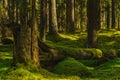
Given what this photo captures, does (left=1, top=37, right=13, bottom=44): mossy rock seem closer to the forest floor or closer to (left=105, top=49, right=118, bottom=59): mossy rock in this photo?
the forest floor

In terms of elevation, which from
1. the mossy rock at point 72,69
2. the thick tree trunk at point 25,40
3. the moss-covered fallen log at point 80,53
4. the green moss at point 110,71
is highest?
the thick tree trunk at point 25,40

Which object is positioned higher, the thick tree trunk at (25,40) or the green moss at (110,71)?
the thick tree trunk at (25,40)

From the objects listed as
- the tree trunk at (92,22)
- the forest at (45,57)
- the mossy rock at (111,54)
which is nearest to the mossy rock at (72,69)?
the forest at (45,57)

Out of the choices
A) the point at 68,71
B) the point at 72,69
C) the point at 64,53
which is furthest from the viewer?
the point at 64,53

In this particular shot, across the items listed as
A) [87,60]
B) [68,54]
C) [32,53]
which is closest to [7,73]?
[32,53]

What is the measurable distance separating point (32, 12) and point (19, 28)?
864mm

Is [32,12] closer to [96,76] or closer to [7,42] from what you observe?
[96,76]

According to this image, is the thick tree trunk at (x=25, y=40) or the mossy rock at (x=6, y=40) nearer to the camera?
the thick tree trunk at (x=25, y=40)

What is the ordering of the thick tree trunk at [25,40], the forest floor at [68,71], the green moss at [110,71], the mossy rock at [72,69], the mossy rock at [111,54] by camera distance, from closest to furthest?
the forest floor at [68,71] → the thick tree trunk at [25,40] → the green moss at [110,71] → the mossy rock at [72,69] → the mossy rock at [111,54]

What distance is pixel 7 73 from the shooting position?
13.0 m

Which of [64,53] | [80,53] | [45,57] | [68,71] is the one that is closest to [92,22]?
[80,53]

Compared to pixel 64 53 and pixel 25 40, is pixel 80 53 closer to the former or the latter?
pixel 64 53

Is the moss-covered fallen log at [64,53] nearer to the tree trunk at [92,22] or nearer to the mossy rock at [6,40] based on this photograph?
the tree trunk at [92,22]

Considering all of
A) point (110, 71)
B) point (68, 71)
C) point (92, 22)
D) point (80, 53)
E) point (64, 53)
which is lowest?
point (110, 71)
